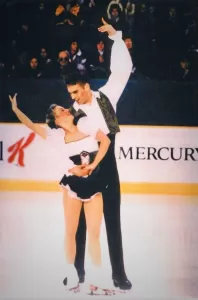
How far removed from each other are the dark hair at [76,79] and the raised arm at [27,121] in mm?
181

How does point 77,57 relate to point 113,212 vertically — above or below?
above

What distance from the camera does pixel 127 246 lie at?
56.4 inches

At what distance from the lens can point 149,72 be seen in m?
1.41

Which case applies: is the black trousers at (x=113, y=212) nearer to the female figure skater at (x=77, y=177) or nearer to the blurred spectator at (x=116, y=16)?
the female figure skater at (x=77, y=177)

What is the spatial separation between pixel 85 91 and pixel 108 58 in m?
0.14

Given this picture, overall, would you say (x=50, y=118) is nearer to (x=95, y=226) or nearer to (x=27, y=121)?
(x=27, y=121)

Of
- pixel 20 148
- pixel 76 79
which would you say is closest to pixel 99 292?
pixel 20 148

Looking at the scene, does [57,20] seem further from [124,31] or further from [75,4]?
[124,31]

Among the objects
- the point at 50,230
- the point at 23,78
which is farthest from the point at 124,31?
the point at 50,230

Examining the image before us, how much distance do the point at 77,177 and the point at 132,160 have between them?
0.20 meters

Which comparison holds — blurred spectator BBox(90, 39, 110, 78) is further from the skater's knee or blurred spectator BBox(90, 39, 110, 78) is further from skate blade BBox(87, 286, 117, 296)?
skate blade BBox(87, 286, 117, 296)

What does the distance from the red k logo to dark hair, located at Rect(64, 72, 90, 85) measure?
219 mm

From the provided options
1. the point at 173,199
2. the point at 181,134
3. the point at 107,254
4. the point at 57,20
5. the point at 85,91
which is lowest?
the point at 107,254

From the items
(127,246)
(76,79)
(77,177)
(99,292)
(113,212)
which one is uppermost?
(76,79)
